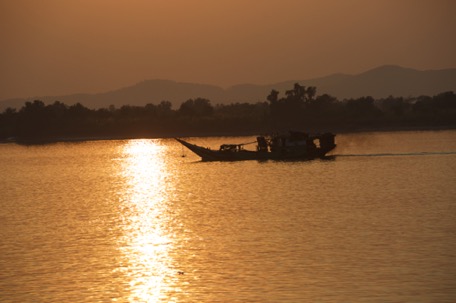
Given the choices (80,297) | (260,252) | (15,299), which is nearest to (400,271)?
(260,252)

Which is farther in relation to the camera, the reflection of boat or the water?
the reflection of boat

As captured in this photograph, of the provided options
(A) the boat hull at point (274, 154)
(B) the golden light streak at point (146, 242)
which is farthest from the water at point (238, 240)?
(A) the boat hull at point (274, 154)

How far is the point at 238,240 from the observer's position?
4403 centimetres

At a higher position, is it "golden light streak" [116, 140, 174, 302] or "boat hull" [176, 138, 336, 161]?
"boat hull" [176, 138, 336, 161]

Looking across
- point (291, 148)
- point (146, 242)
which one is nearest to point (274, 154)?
point (291, 148)

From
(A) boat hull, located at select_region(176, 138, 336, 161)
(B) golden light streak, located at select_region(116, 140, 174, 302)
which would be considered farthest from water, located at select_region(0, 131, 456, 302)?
(A) boat hull, located at select_region(176, 138, 336, 161)

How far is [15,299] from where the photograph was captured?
1289 inches

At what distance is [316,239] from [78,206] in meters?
26.8

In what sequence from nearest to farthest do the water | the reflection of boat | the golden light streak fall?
1. the water
2. the golden light streak
3. the reflection of boat

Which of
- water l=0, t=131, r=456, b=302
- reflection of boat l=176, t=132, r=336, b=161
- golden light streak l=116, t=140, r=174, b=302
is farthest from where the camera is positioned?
reflection of boat l=176, t=132, r=336, b=161

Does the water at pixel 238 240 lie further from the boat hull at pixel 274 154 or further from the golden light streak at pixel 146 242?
the boat hull at pixel 274 154

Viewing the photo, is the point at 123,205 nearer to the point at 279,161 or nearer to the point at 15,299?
the point at 15,299

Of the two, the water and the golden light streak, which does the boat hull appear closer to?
the water

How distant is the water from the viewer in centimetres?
3303
